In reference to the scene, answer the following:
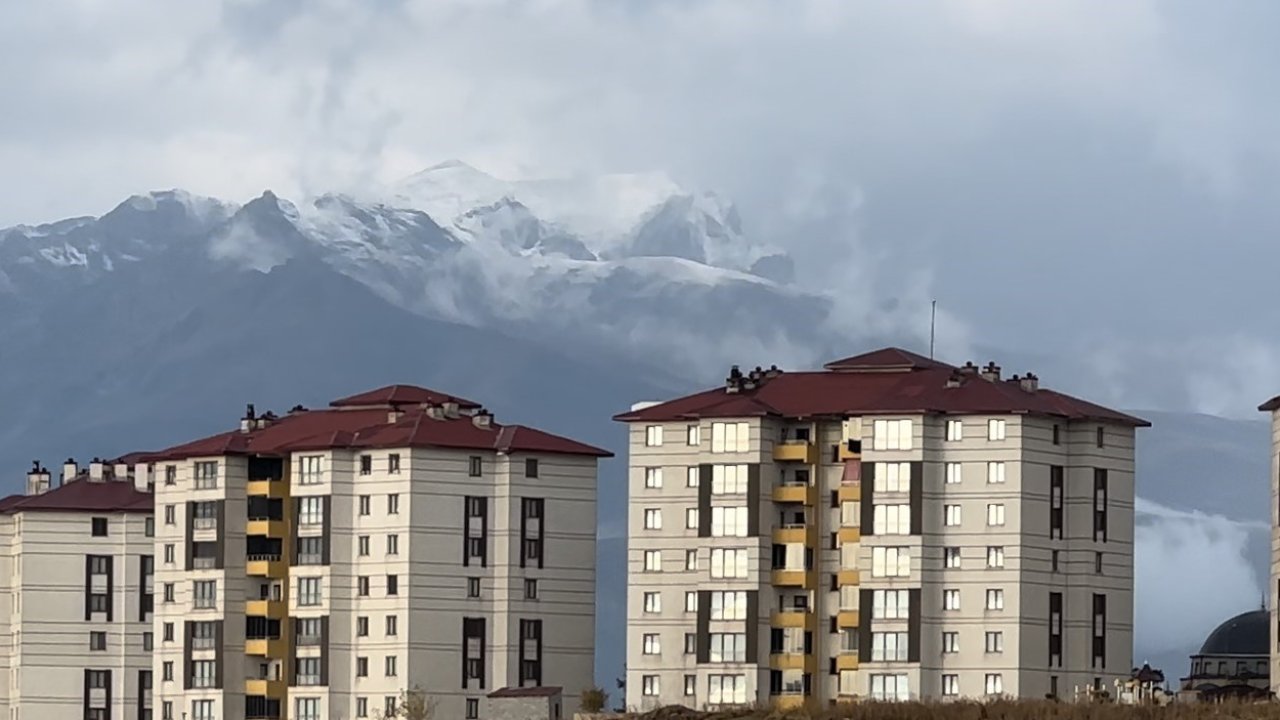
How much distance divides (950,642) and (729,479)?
9.80 m

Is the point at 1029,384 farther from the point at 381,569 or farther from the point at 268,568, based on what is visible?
the point at 268,568

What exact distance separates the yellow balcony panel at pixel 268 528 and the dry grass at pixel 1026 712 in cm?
5361

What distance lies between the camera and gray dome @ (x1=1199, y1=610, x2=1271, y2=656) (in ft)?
497

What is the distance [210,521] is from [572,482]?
14147 millimetres

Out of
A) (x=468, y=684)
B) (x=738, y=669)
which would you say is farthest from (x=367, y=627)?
(x=738, y=669)

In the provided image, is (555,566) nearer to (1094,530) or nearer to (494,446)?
(494,446)

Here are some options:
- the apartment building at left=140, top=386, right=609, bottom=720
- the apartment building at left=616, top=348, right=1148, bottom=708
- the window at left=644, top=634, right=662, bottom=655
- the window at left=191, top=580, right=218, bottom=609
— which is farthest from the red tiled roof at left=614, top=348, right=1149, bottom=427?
the window at left=191, top=580, right=218, bottom=609

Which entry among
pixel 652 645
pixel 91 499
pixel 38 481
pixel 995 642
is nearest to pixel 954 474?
pixel 995 642

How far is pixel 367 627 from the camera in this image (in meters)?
137

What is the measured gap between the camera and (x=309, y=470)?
139 m

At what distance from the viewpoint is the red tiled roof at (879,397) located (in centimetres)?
12850

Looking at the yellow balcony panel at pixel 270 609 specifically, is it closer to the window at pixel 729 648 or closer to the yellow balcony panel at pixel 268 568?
the yellow balcony panel at pixel 268 568

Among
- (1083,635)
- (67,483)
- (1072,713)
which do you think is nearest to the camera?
(1072,713)

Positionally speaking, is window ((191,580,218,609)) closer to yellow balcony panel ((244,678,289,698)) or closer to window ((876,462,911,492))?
yellow balcony panel ((244,678,289,698))
